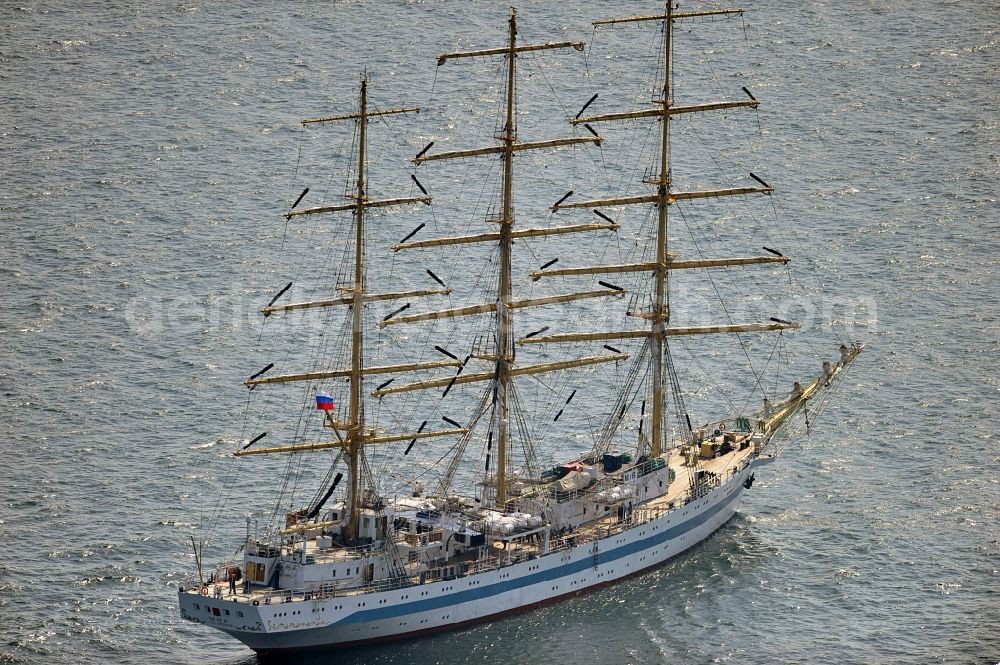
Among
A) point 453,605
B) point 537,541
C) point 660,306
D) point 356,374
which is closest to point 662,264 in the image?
point 660,306

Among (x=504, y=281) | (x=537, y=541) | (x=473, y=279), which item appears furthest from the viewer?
(x=473, y=279)

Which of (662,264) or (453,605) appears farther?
(662,264)

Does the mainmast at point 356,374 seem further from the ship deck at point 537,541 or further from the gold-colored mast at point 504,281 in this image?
the ship deck at point 537,541

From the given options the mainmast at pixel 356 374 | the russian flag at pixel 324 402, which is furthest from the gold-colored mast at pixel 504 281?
the russian flag at pixel 324 402

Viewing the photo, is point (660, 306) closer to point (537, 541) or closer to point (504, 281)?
point (504, 281)

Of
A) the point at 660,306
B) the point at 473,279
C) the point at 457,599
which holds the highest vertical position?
the point at 473,279

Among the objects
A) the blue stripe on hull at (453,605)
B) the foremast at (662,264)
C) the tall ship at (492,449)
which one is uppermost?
the foremast at (662,264)

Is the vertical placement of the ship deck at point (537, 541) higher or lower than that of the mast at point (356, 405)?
lower
